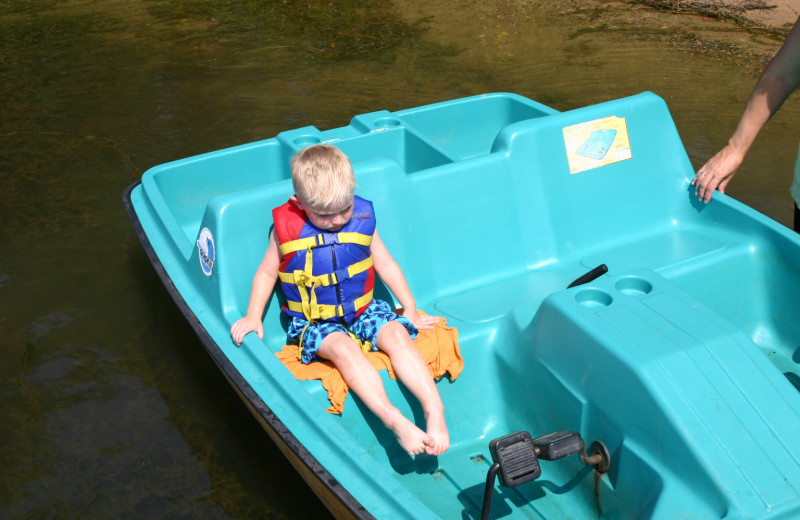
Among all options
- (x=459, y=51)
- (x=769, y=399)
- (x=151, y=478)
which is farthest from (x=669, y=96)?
(x=151, y=478)

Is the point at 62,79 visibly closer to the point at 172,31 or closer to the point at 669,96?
the point at 172,31

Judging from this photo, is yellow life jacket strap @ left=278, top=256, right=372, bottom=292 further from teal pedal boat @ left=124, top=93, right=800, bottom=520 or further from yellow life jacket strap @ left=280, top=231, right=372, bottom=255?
teal pedal boat @ left=124, top=93, right=800, bottom=520

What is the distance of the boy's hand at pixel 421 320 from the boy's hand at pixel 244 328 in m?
0.46

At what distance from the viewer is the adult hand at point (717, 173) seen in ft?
8.93

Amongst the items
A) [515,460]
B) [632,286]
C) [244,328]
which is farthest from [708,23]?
[515,460]

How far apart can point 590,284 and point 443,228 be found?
2.26ft

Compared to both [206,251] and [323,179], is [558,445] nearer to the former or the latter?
[323,179]

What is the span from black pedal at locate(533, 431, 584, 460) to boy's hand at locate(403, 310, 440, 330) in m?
0.63

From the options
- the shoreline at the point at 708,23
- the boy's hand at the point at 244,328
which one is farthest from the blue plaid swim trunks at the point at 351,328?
the shoreline at the point at 708,23

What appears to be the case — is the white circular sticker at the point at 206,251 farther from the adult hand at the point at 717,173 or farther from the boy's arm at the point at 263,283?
the adult hand at the point at 717,173

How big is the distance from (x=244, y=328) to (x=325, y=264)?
1.01 ft

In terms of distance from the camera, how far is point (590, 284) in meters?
2.27

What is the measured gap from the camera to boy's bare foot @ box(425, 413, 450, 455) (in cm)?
210

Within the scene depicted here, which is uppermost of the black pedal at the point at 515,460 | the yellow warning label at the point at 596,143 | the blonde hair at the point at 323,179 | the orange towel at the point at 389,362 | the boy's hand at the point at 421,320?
the blonde hair at the point at 323,179
